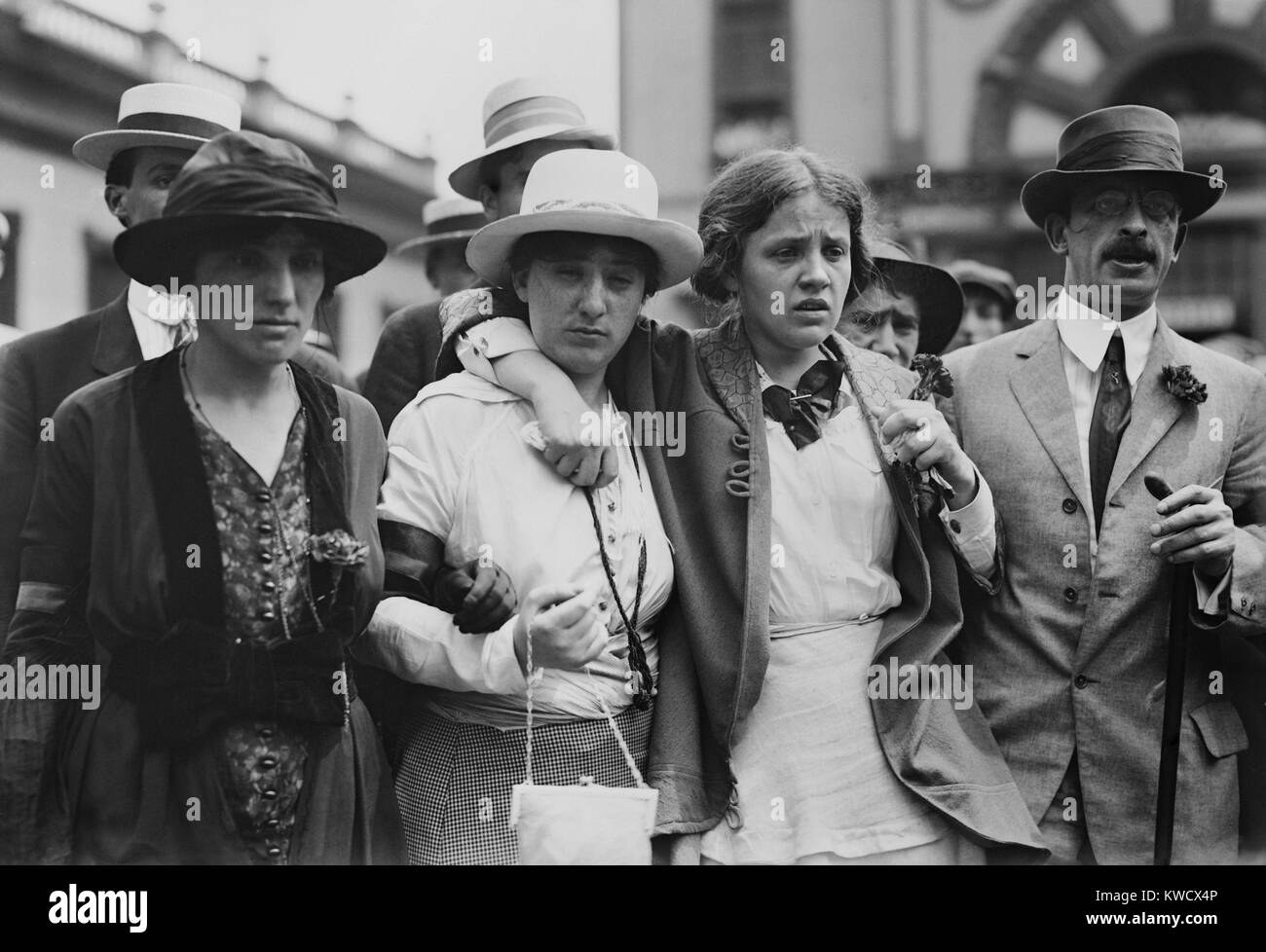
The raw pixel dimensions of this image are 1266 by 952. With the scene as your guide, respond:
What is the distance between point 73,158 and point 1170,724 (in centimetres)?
311

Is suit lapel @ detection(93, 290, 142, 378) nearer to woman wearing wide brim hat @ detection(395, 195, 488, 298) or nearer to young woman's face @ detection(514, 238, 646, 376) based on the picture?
young woman's face @ detection(514, 238, 646, 376)

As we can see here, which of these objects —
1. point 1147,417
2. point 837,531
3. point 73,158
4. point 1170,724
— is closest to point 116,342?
point 73,158

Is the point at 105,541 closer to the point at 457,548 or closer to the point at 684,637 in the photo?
the point at 457,548

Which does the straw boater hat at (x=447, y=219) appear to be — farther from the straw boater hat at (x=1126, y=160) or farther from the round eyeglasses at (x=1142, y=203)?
the round eyeglasses at (x=1142, y=203)

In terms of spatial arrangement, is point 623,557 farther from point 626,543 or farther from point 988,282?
point 988,282

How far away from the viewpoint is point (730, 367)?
3223 mm

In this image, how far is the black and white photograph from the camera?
A: 2.81m

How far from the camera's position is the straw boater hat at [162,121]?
3.30 metres

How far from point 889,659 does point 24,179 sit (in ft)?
9.52

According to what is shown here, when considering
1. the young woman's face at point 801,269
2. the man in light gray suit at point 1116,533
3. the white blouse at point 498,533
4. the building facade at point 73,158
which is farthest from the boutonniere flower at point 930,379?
the building facade at point 73,158

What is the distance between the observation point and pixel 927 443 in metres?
2.97

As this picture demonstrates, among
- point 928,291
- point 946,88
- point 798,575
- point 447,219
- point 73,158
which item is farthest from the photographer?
point 946,88

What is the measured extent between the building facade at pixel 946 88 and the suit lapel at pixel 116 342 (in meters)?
2.66

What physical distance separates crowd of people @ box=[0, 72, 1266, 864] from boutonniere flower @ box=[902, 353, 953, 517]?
1cm
